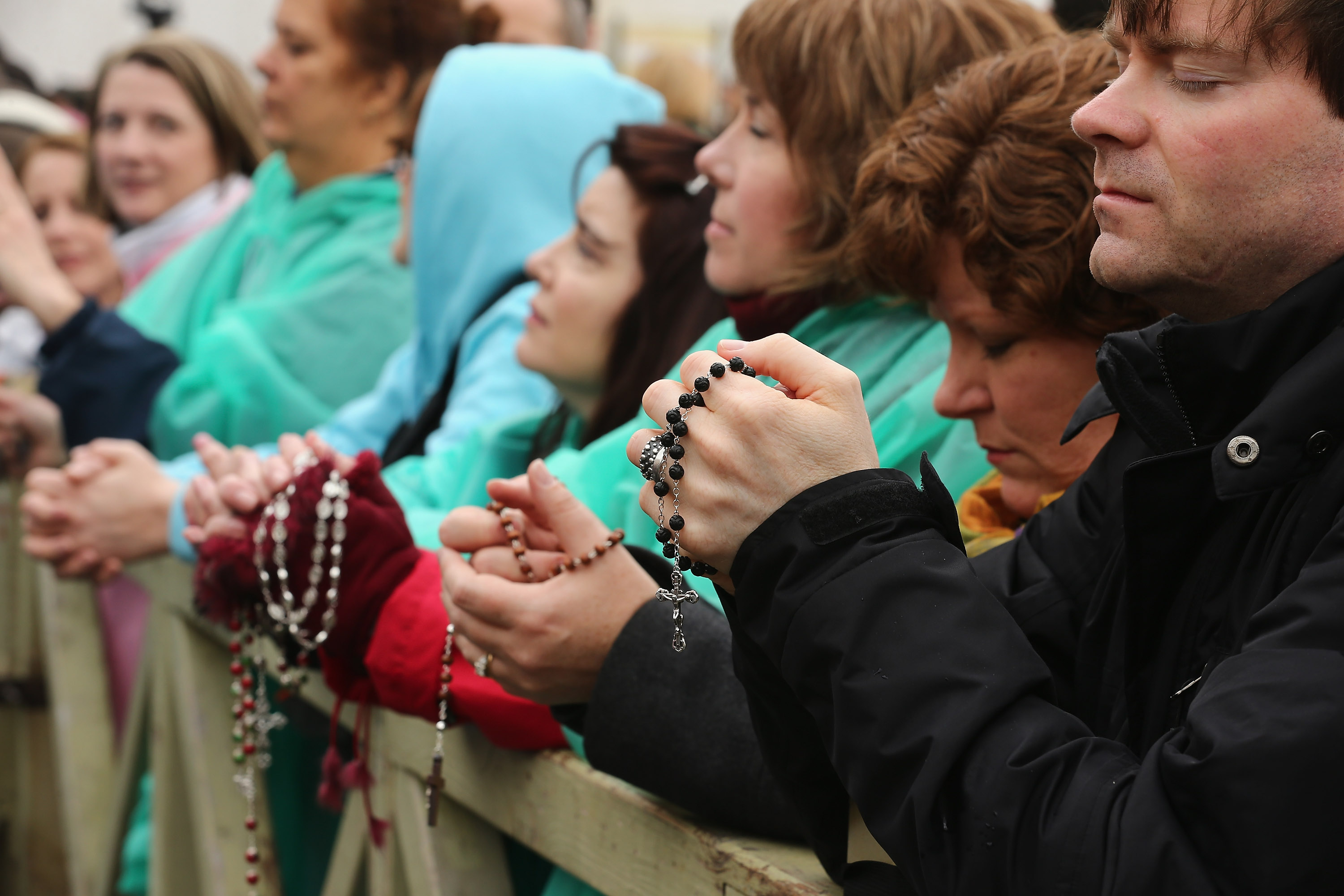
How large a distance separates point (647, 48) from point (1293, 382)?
951 cm

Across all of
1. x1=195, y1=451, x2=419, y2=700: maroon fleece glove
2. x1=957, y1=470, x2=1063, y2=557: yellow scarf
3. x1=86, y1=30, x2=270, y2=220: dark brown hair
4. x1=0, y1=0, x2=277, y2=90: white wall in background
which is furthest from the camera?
x1=0, y1=0, x2=277, y2=90: white wall in background

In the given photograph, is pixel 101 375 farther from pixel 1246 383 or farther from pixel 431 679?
pixel 1246 383

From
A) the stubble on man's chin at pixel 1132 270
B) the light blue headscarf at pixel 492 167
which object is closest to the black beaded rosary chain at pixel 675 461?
the stubble on man's chin at pixel 1132 270

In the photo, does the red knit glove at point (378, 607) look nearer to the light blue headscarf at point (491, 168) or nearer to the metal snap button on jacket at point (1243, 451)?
the metal snap button on jacket at point (1243, 451)

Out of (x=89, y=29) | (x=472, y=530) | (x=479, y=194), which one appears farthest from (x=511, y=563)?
(x=89, y=29)

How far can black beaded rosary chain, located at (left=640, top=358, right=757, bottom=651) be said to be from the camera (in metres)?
0.85

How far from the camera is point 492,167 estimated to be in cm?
265

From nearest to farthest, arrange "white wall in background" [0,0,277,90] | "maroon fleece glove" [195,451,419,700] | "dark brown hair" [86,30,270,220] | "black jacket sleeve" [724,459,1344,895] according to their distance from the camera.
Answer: "black jacket sleeve" [724,459,1344,895] < "maroon fleece glove" [195,451,419,700] < "dark brown hair" [86,30,270,220] < "white wall in background" [0,0,277,90]

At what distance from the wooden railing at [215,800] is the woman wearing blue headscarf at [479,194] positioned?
49cm

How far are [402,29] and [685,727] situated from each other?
8.41 feet

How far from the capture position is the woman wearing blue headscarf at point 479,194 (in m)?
2.64

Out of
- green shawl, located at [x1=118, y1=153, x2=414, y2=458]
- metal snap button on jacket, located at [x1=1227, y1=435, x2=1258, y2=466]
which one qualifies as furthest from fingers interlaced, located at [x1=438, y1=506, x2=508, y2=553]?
green shawl, located at [x1=118, y1=153, x2=414, y2=458]

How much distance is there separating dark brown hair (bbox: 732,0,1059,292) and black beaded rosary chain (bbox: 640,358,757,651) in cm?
70

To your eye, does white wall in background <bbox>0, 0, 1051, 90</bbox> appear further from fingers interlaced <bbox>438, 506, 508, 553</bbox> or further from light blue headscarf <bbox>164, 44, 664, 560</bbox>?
fingers interlaced <bbox>438, 506, 508, 553</bbox>
